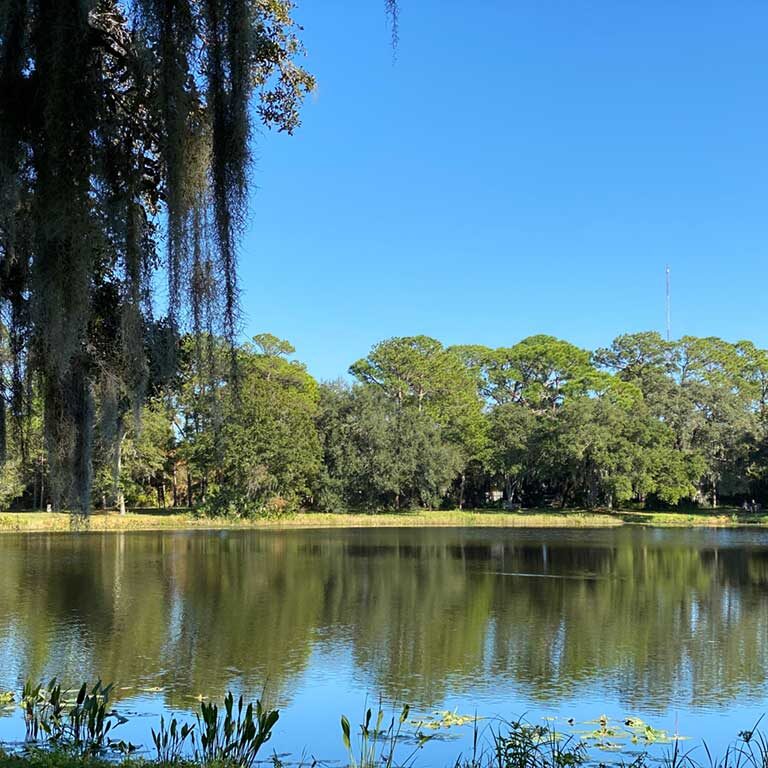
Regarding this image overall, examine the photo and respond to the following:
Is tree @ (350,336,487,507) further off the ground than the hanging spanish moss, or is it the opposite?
tree @ (350,336,487,507)

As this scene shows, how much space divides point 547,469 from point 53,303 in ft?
166

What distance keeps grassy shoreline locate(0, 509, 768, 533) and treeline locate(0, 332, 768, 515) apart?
1.23m

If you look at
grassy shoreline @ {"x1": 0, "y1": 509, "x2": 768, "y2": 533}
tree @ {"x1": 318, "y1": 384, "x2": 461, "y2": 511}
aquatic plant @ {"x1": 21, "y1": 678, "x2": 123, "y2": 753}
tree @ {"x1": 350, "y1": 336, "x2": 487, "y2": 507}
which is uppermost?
tree @ {"x1": 350, "y1": 336, "x2": 487, "y2": 507}

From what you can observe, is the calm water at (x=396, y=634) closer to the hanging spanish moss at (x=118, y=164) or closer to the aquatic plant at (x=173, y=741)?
the aquatic plant at (x=173, y=741)

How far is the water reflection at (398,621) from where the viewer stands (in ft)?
36.3

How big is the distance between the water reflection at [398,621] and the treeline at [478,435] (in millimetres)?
16326

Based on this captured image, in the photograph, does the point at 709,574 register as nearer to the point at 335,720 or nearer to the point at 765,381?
the point at 335,720

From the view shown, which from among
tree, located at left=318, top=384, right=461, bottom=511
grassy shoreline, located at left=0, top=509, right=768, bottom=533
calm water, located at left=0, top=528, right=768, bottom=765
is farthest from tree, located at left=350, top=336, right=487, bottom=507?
calm water, located at left=0, top=528, right=768, bottom=765

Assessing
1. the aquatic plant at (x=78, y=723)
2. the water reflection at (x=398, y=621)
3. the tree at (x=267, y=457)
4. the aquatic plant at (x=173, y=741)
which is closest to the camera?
the aquatic plant at (x=173, y=741)

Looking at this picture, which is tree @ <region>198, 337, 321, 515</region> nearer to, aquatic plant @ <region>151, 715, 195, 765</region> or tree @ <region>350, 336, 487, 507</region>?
tree @ <region>350, 336, 487, 507</region>

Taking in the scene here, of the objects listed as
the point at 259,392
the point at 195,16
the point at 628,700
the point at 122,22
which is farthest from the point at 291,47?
the point at 259,392

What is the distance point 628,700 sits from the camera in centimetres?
Result: 1015

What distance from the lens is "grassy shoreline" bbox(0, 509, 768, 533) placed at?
40.0 meters

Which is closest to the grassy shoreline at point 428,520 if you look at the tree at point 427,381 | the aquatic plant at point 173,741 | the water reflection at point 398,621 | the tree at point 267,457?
the tree at point 267,457
